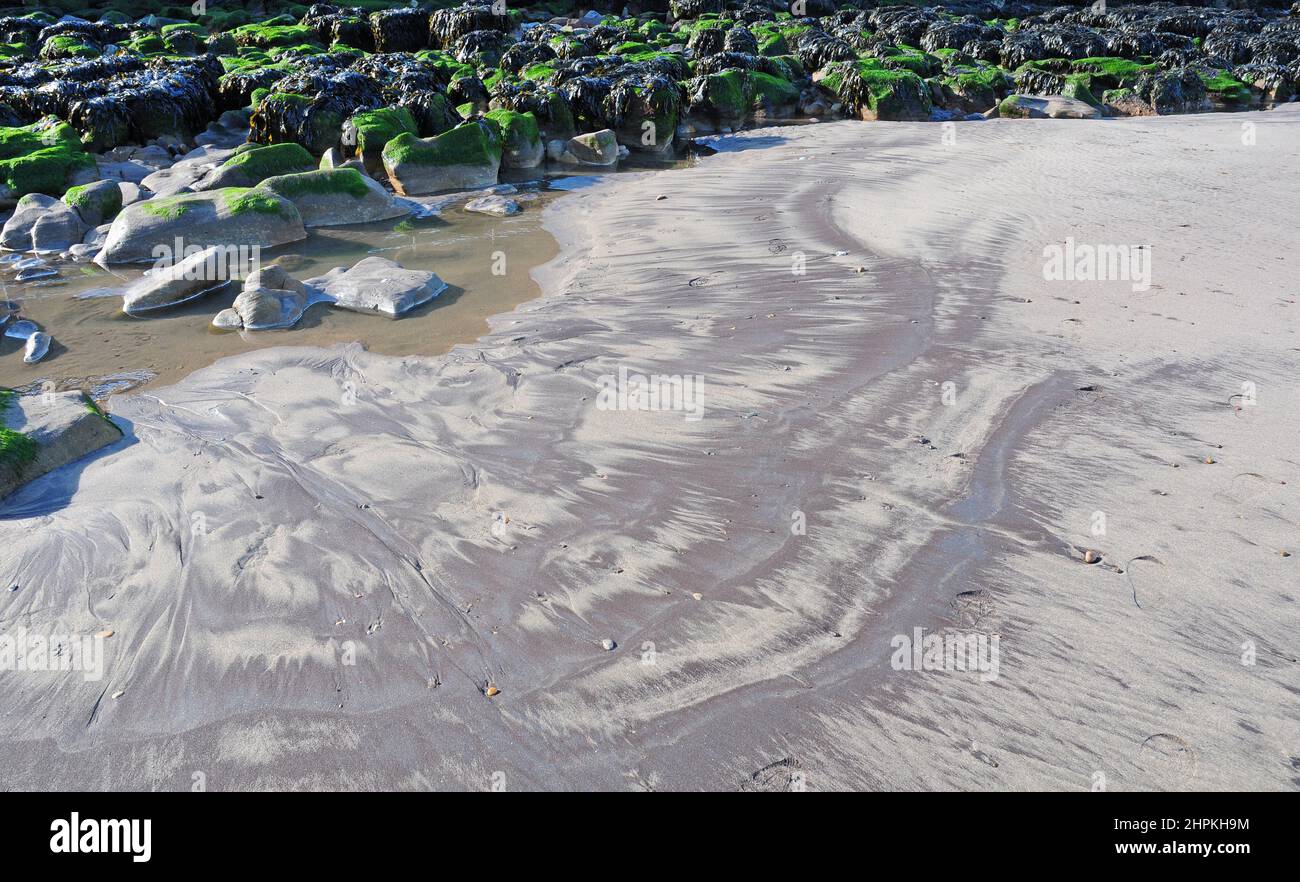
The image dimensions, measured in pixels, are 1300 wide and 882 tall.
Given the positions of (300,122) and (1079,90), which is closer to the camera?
(300,122)

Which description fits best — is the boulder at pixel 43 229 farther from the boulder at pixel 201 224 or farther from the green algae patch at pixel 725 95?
the green algae patch at pixel 725 95

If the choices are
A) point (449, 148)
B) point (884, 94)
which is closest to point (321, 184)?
point (449, 148)

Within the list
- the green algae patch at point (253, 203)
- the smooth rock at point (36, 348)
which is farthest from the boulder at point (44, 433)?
the green algae patch at point (253, 203)

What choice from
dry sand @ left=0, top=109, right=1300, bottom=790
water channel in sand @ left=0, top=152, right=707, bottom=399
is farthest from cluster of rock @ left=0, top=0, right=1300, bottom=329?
dry sand @ left=0, top=109, right=1300, bottom=790

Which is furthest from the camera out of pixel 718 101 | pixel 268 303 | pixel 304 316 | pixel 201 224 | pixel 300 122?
pixel 718 101

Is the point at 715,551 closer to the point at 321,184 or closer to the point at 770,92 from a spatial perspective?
the point at 321,184
